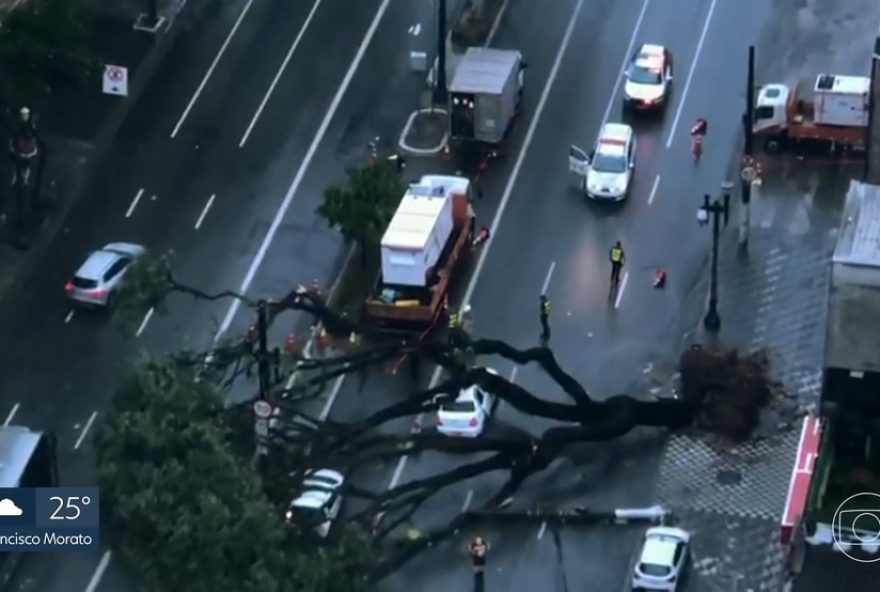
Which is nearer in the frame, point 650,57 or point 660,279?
point 660,279

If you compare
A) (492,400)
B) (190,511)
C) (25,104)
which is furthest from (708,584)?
(25,104)

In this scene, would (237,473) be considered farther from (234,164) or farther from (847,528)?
(234,164)

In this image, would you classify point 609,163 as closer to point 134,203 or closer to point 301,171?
point 301,171

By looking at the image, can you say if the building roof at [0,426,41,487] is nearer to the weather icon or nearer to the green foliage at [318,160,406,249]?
the weather icon

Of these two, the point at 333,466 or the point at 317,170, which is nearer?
the point at 333,466

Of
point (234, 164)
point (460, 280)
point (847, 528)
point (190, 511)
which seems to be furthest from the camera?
point (234, 164)

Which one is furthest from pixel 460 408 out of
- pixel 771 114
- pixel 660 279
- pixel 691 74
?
pixel 691 74

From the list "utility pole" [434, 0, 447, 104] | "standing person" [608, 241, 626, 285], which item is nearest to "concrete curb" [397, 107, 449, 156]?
"utility pole" [434, 0, 447, 104]
